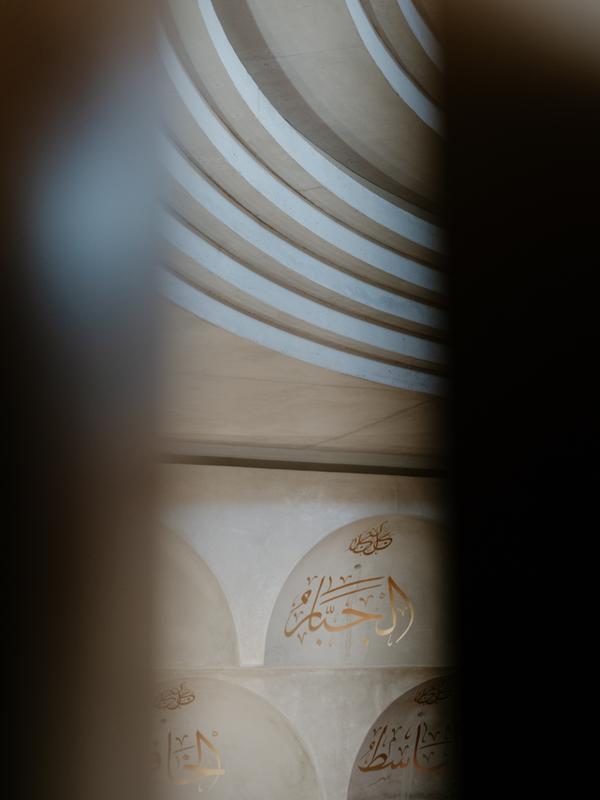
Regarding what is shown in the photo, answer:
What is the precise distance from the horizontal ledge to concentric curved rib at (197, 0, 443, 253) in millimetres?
1821

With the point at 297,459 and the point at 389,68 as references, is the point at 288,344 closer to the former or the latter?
the point at 389,68

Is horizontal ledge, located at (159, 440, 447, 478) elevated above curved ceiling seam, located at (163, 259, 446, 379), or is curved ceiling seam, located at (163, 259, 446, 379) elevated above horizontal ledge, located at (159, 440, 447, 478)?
curved ceiling seam, located at (163, 259, 446, 379)

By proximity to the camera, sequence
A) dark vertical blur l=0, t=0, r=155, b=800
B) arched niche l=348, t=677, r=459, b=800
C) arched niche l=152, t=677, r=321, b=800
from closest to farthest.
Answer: dark vertical blur l=0, t=0, r=155, b=800, arched niche l=152, t=677, r=321, b=800, arched niche l=348, t=677, r=459, b=800

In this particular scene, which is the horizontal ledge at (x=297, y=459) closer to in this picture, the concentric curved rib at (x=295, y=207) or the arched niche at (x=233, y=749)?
the arched niche at (x=233, y=749)

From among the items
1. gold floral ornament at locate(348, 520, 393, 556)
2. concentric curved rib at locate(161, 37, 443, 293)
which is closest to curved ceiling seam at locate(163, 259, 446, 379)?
concentric curved rib at locate(161, 37, 443, 293)

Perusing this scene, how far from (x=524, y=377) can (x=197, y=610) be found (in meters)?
4.17

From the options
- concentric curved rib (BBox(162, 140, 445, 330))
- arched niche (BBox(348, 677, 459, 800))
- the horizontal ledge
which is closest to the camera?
concentric curved rib (BBox(162, 140, 445, 330))

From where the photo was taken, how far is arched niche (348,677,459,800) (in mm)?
5023

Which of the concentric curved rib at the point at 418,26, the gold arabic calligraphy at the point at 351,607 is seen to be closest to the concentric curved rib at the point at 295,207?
the concentric curved rib at the point at 418,26

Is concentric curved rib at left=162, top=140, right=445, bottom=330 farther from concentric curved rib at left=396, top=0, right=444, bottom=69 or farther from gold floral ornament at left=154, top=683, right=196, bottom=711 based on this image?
gold floral ornament at left=154, top=683, right=196, bottom=711

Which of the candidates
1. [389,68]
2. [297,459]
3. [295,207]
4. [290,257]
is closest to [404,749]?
[297,459]

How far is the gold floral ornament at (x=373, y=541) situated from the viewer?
5055 millimetres

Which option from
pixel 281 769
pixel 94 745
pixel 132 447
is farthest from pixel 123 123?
pixel 281 769

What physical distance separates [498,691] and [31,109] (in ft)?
2.11
